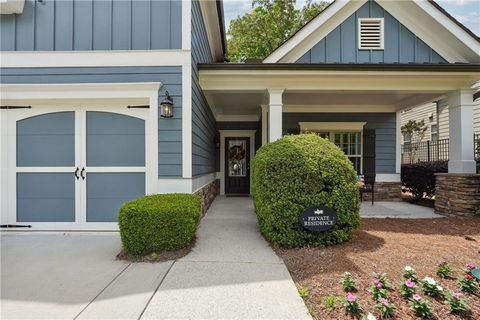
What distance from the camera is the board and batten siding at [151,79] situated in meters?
4.45

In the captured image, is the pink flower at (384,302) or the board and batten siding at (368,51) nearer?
the pink flower at (384,302)

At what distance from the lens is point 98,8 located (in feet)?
14.7

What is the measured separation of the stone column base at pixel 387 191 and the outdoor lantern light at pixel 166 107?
22.5 feet

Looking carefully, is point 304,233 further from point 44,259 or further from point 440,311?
point 44,259

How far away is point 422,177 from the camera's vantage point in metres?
7.93

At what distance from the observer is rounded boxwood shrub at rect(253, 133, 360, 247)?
3.72 m

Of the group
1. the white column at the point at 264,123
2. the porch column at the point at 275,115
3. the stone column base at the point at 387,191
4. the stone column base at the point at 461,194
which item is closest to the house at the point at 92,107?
the porch column at the point at 275,115

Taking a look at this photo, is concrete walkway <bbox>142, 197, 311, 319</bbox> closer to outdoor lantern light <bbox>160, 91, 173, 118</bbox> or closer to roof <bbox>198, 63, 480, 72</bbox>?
outdoor lantern light <bbox>160, 91, 173, 118</bbox>

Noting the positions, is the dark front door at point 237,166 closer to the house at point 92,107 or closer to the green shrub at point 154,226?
the house at point 92,107

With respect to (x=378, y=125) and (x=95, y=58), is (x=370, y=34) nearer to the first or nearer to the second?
(x=378, y=125)

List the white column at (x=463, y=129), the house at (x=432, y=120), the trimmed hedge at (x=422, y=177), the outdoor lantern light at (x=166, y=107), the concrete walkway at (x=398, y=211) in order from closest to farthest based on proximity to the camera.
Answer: the outdoor lantern light at (x=166, y=107) < the white column at (x=463, y=129) < the concrete walkway at (x=398, y=211) < the trimmed hedge at (x=422, y=177) < the house at (x=432, y=120)

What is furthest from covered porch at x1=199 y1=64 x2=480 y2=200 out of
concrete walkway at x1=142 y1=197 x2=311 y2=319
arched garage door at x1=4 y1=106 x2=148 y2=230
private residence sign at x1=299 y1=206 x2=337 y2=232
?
concrete walkway at x1=142 y1=197 x2=311 y2=319

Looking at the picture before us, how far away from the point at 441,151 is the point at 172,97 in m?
12.5

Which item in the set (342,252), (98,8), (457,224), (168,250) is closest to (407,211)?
(457,224)
